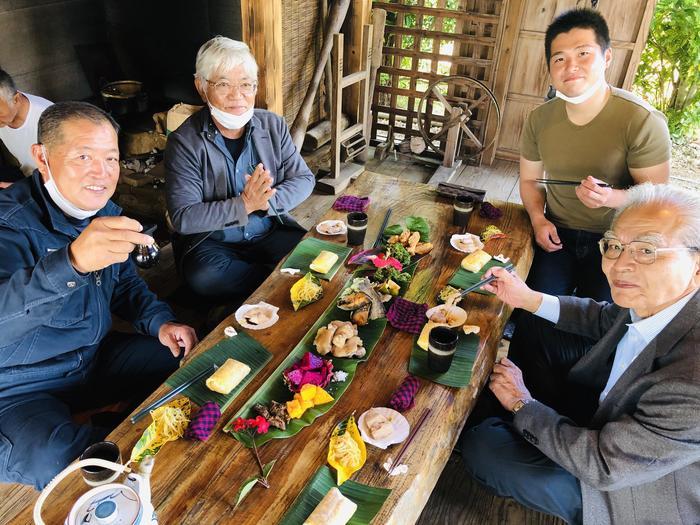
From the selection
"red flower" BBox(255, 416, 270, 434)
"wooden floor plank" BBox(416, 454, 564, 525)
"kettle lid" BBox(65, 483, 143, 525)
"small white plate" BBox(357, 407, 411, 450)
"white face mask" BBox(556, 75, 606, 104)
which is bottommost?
"wooden floor plank" BBox(416, 454, 564, 525)

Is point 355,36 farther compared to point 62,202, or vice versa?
point 355,36

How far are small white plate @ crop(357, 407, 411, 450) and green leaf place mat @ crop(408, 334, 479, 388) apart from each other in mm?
196

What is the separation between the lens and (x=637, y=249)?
1460mm

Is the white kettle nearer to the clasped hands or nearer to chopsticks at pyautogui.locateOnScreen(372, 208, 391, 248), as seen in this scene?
chopsticks at pyautogui.locateOnScreen(372, 208, 391, 248)

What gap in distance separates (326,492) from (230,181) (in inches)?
71.2

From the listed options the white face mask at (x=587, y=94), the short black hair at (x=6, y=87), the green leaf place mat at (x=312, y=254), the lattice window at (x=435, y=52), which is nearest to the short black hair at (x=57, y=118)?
the green leaf place mat at (x=312, y=254)

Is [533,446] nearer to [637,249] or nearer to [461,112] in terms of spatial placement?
[637,249]

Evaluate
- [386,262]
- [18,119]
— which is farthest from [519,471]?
[18,119]

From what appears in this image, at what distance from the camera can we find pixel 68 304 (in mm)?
1812

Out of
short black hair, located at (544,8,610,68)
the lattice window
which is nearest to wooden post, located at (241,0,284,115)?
short black hair, located at (544,8,610,68)

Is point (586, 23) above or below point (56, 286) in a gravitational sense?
above

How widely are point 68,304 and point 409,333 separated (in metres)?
1.22

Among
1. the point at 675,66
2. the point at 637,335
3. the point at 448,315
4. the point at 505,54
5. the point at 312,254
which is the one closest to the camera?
the point at 637,335

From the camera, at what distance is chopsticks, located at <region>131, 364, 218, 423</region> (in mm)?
1446
